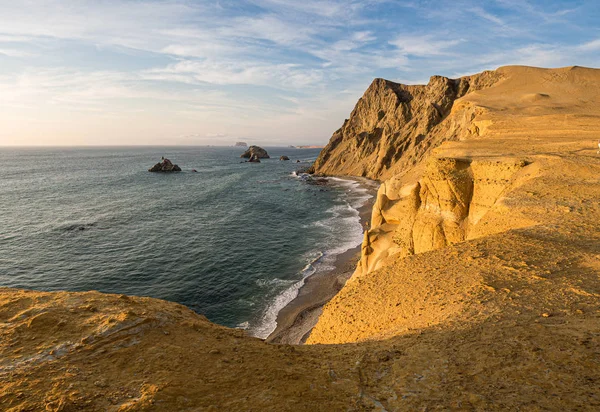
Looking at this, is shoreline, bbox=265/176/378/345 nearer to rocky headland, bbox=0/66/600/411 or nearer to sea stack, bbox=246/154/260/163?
rocky headland, bbox=0/66/600/411

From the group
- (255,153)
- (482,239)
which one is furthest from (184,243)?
(255,153)

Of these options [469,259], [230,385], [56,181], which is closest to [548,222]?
[469,259]

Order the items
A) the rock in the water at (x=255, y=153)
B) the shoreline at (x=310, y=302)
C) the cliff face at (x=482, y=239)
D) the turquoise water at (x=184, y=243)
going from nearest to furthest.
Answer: the cliff face at (x=482, y=239) → the shoreline at (x=310, y=302) → the turquoise water at (x=184, y=243) → the rock in the water at (x=255, y=153)

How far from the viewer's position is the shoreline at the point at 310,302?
22750 mm

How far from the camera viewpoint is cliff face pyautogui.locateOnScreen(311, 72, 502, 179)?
8019 centimetres

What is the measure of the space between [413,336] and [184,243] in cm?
3673

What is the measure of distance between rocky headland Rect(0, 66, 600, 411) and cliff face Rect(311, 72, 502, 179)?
189ft

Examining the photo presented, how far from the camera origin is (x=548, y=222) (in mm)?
13766

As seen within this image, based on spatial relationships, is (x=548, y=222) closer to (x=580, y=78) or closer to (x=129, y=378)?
(x=129, y=378)

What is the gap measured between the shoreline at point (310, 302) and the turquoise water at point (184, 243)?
39.7 inches

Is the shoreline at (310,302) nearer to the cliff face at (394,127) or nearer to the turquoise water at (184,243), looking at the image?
the turquoise water at (184,243)

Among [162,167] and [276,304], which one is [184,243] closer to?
[276,304]

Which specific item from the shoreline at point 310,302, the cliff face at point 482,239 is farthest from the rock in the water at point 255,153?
the cliff face at point 482,239

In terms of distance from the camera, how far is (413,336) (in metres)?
8.90
